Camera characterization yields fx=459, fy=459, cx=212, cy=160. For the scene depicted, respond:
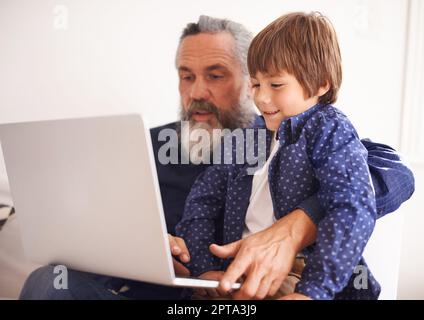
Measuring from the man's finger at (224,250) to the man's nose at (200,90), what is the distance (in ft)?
2.25

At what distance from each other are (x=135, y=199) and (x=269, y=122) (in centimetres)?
49

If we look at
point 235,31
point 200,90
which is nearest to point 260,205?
point 200,90

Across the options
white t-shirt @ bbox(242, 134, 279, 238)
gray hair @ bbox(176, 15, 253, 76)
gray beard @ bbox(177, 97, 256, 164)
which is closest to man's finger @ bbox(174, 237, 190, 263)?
white t-shirt @ bbox(242, 134, 279, 238)

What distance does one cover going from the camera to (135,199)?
2.69ft

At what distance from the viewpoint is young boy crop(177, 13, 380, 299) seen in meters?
0.91

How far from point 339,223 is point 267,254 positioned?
0.53ft

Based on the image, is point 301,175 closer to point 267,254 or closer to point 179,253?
point 267,254

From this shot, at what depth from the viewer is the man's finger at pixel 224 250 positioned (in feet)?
3.14

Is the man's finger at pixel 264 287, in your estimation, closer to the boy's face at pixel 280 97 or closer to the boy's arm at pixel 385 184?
the boy's arm at pixel 385 184

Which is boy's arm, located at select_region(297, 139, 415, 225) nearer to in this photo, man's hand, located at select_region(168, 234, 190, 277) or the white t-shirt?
the white t-shirt

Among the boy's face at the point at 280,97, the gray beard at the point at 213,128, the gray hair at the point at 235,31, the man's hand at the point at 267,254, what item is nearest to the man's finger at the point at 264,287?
the man's hand at the point at 267,254

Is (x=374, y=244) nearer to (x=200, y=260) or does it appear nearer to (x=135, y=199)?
(x=200, y=260)

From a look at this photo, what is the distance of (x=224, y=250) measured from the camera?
0.97m
